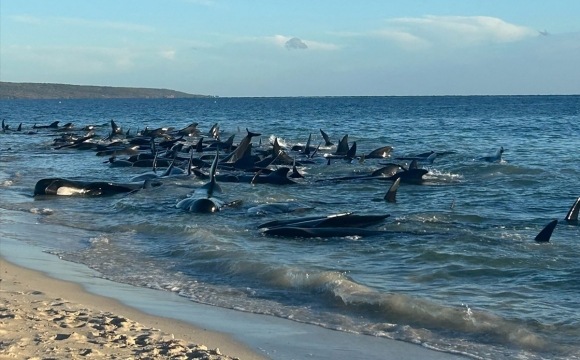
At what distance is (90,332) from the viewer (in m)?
6.64

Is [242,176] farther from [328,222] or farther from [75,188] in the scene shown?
[328,222]

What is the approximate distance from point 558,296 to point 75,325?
4943 mm

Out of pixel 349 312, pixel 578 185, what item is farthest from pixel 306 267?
pixel 578 185

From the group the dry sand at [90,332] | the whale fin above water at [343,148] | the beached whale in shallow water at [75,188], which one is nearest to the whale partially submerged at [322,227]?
the dry sand at [90,332]

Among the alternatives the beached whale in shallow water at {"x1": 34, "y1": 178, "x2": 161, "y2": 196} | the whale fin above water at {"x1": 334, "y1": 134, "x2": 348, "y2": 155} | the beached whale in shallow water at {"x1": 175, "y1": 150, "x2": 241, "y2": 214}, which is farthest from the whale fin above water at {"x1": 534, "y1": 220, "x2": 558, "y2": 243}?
the whale fin above water at {"x1": 334, "y1": 134, "x2": 348, "y2": 155}

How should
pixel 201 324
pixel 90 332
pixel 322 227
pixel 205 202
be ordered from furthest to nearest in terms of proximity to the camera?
pixel 205 202 < pixel 322 227 < pixel 201 324 < pixel 90 332

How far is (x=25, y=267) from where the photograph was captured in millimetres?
9750

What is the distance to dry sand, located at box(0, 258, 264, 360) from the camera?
19.8 feet

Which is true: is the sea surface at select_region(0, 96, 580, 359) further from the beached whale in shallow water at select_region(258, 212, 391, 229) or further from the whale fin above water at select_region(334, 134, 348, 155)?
the whale fin above water at select_region(334, 134, 348, 155)

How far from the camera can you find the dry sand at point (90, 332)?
602 cm

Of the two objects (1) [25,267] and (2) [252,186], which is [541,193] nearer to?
(2) [252,186]

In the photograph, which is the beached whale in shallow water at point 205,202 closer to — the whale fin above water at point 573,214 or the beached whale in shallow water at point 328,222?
the beached whale in shallow water at point 328,222

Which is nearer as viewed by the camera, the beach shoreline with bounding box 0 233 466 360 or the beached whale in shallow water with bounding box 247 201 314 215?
the beach shoreline with bounding box 0 233 466 360

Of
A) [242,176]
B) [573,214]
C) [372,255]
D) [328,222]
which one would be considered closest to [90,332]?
[372,255]
